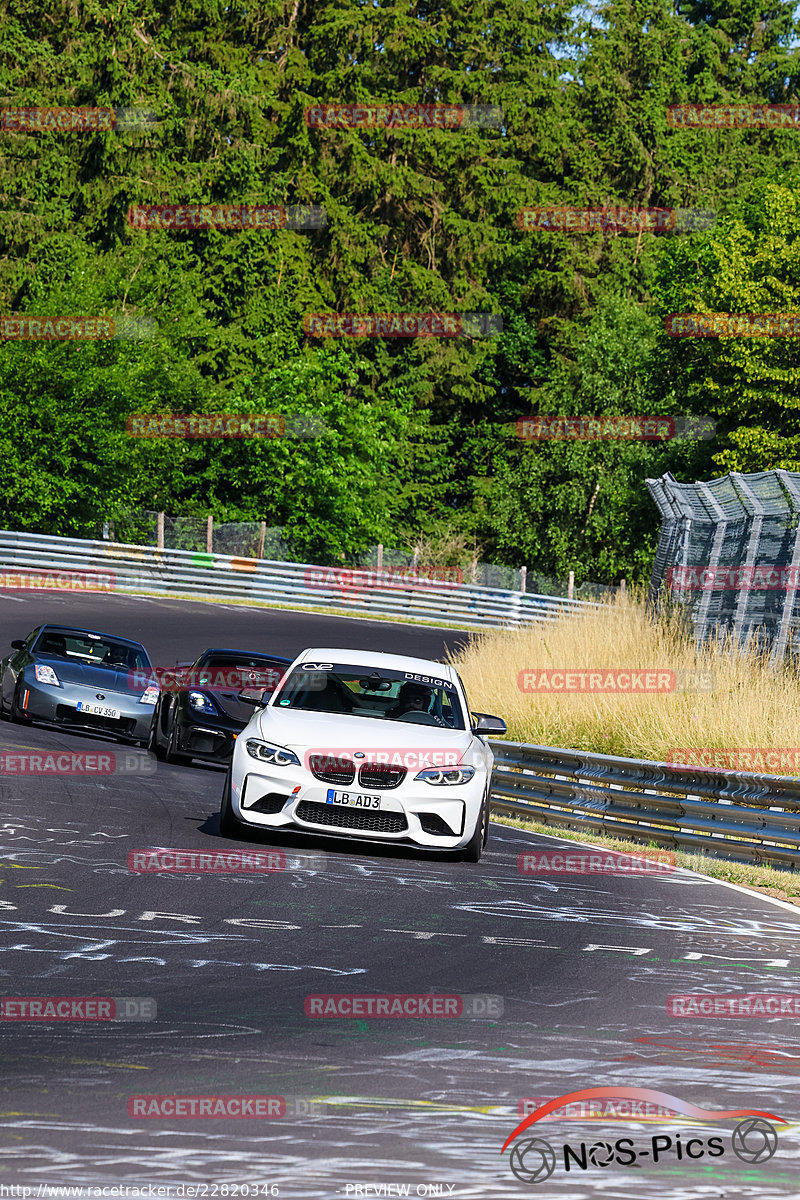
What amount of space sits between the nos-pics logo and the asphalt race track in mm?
29

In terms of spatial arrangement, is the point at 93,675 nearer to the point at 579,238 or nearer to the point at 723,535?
the point at 723,535

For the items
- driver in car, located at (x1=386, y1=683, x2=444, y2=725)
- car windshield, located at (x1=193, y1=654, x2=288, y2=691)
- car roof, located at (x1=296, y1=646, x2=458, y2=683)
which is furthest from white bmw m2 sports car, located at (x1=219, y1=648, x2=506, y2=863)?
car windshield, located at (x1=193, y1=654, x2=288, y2=691)

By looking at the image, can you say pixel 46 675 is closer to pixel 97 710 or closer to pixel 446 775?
pixel 97 710

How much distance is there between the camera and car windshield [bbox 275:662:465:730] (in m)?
12.7

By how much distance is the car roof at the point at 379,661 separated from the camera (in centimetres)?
1302

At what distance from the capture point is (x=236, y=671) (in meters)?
18.0

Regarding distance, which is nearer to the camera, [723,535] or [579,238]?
[723,535]

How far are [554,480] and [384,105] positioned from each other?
15.6 m

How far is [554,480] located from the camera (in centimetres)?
6419

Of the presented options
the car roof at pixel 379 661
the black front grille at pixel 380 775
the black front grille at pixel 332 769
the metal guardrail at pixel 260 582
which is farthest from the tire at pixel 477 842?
the metal guardrail at pixel 260 582

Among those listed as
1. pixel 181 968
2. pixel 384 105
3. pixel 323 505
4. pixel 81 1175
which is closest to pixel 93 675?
pixel 181 968

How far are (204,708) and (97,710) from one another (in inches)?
93.1

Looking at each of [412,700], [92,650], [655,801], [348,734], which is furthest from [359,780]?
[92,650]

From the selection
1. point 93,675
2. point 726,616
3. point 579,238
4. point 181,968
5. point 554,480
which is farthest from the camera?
point 579,238
